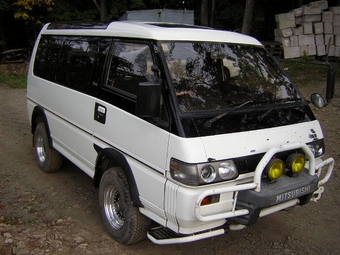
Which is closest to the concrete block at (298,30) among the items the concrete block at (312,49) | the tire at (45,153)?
the concrete block at (312,49)

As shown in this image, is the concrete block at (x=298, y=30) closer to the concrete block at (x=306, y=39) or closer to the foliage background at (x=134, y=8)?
the concrete block at (x=306, y=39)

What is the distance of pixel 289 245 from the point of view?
12.4 ft

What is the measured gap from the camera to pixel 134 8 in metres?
18.2

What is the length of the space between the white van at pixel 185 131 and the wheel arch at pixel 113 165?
0.01 m

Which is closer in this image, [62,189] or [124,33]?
[124,33]

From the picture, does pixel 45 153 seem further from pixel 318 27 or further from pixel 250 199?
pixel 318 27

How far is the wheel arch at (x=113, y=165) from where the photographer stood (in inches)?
131

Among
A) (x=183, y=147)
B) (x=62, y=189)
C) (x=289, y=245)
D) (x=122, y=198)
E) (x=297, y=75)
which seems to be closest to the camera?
(x=183, y=147)

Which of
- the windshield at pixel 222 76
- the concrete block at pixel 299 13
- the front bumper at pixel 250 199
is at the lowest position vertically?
the front bumper at pixel 250 199

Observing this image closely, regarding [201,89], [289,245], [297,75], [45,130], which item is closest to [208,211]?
[201,89]

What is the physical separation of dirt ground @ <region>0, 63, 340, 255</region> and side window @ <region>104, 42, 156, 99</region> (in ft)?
5.14

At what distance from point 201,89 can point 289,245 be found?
187 centimetres

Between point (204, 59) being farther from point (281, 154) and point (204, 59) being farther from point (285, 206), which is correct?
point (285, 206)

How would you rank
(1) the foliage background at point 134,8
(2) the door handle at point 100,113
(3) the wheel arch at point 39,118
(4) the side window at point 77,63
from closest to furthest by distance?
(2) the door handle at point 100,113 → (4) the side window at point 77,63 → (3) the wheel arch at point 39,118 → (1) the foliage background at point 134,8
